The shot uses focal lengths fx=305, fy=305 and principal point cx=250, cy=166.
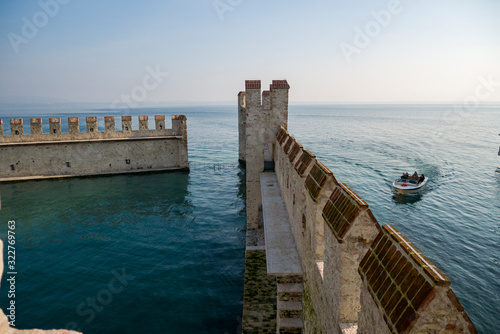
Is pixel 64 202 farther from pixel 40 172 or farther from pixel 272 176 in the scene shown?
pixel 272 176

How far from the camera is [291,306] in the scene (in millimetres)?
6406

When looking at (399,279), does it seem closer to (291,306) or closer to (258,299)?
(291,306)

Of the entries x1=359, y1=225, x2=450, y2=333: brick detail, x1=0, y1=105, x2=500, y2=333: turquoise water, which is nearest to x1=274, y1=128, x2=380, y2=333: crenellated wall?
x1=359, y1=225, x2=450, y2=333: brick detail

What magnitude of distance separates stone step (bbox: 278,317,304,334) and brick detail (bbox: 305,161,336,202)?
3117 millimetres

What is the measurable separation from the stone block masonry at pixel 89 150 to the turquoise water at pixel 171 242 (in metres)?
1.35

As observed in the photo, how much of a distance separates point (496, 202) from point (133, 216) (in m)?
28.0

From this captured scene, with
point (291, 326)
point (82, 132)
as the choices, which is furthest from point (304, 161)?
point (82, 132)

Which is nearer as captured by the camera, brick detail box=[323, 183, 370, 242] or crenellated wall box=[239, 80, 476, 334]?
crenellated wall box=[239, 80, 476, 334]

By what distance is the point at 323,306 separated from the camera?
14.6ft

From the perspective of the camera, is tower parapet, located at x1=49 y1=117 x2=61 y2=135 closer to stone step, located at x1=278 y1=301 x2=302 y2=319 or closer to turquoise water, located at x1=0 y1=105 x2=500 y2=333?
turquoise water, located at x1=0 y1=105 x2=500 y2=333

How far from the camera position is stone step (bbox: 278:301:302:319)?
20.9 feet

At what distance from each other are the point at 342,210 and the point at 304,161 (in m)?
2.61

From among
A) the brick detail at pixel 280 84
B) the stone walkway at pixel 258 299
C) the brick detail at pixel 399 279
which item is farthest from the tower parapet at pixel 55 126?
the brick detail at pixel 399 279

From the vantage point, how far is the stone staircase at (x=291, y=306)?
21.0 feet
